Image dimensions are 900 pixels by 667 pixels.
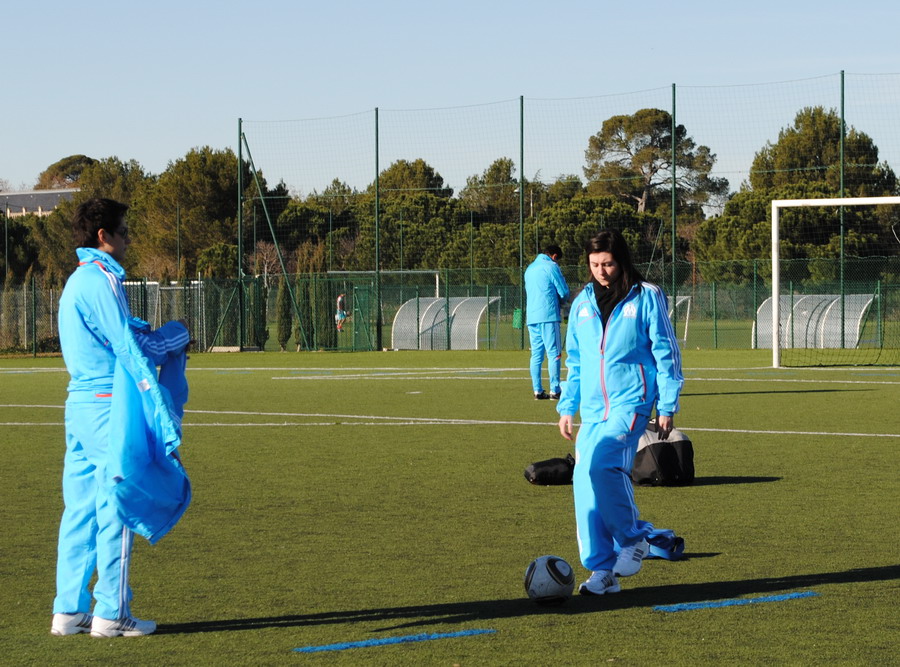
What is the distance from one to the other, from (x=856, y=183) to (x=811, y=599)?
44.8 m

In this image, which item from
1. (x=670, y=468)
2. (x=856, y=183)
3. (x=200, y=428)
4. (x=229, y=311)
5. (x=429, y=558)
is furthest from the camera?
(x=856, y=183)

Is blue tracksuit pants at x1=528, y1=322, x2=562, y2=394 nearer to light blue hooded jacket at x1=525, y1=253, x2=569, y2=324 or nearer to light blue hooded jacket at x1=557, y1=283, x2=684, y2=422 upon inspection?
light blue hooded jacket at x1=525, y1=253, x2=569, y2=324

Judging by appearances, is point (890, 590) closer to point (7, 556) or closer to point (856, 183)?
point (7, 556)

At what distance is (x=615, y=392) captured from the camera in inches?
266

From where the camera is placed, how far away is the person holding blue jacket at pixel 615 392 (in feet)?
22.0

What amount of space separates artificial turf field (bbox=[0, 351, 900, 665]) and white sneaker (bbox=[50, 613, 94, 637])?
0.04 meters

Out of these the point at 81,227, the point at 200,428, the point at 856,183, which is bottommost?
the point at 200,428

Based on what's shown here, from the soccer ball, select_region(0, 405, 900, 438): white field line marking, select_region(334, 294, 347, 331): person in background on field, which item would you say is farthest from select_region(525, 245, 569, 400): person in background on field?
select_region(334, 294, 347, 331): person in background on field

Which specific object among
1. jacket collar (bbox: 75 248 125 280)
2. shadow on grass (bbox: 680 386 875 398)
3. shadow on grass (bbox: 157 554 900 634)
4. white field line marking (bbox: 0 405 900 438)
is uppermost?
jacket collar (bbox: 75 248 125 280)

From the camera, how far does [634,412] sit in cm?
672

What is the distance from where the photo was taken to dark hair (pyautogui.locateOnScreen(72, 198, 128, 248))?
5664 mm

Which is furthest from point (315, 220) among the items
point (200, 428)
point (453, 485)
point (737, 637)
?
point (737, 637)

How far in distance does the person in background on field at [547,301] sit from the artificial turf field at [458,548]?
1.33m

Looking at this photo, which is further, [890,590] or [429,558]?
[429,558]
